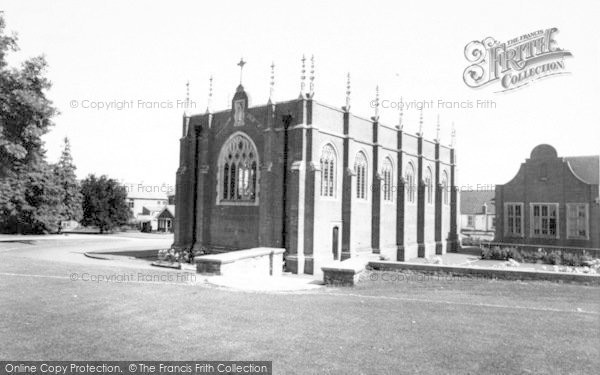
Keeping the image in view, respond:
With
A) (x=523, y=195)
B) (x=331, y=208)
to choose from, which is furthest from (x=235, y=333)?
(x=523, y=195)

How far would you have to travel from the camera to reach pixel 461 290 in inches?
592

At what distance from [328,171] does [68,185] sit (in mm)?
38767

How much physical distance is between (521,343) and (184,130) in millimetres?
24288

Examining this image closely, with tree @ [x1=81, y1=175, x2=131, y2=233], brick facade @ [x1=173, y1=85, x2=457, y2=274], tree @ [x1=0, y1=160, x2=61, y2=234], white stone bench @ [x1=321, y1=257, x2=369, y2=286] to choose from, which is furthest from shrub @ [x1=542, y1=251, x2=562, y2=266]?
tree @ [x1=81, y1=175, x2=131, y2=233]

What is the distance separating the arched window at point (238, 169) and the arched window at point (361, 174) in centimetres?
625

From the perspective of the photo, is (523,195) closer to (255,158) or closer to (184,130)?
(255,158)

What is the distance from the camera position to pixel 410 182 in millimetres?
32500

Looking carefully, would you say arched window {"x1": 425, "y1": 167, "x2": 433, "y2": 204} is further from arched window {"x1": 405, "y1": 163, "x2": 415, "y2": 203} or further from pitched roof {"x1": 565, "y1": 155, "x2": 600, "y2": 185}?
pitched roof {"x1": 565, "y1": 155, "x2": 600, "y2": 185}

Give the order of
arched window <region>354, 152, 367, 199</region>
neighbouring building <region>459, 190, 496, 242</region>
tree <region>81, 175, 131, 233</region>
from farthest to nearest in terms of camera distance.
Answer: neighbouring building <region>459, 190, 496, 242</region> < tree <region>81, 175, 131, 233</region> < arched window <region>354, 152, 367, 199</region>

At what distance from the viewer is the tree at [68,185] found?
50412mm

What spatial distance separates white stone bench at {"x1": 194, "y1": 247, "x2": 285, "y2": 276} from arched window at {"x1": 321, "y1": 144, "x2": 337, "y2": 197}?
4.66 m

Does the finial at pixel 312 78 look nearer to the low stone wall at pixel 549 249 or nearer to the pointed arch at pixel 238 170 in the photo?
the pointed arch at pixel 238 170

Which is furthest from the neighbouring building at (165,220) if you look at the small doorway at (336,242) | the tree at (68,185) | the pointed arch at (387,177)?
the small doorway at (336,242)

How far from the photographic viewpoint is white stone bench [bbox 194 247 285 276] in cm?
1633
